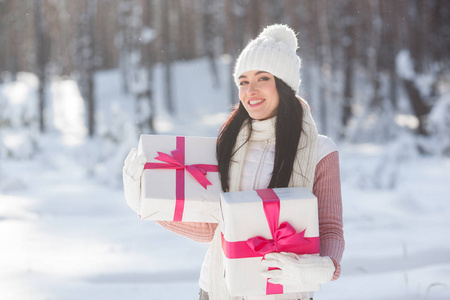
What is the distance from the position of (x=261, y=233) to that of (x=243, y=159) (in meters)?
0.35

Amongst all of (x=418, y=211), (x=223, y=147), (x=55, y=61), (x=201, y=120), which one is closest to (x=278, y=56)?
(x=223, y=147)

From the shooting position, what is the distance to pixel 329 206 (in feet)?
5.67

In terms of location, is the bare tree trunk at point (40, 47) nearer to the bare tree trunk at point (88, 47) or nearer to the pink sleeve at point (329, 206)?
the bare tree trunk at point (88, 47)

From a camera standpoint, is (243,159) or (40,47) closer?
(243,159)

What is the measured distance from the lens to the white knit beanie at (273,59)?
1840 millimetres

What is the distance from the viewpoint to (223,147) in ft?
6.12

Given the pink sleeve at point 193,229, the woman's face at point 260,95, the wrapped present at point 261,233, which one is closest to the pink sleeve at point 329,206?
the wrapped present at point 261,233

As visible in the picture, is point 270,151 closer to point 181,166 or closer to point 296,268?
point 181,166

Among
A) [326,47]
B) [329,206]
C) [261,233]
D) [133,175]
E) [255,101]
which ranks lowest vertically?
[261,233]

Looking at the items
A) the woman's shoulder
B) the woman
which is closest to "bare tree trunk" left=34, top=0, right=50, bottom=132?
the woman

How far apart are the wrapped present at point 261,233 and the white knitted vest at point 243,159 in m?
0.17

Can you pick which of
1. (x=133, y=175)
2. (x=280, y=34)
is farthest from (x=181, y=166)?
(x=280, y=34)

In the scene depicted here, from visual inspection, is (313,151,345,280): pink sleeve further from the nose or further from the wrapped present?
the nose

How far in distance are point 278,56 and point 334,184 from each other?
51cm
